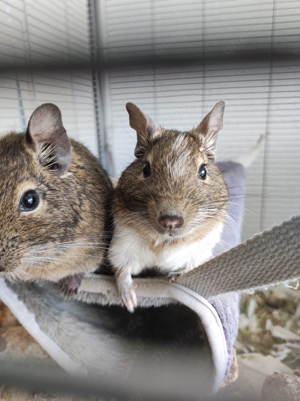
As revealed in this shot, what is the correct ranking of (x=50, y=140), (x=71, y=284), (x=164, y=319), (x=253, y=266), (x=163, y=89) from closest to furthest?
(x=253, y=266)
(x=50, y=140)
(x=71, y=284)
(x=164, y=319)
(x=163, y=89)

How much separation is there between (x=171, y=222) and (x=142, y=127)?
14.2 inches

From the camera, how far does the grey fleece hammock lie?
0.75 meters

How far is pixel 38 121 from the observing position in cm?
82

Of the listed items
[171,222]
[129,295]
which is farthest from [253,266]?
[129,295]

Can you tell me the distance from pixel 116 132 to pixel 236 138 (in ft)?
2.01

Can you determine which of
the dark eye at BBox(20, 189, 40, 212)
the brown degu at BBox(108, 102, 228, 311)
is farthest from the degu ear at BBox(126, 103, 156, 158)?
the dark eye at BBox(20, 189, 40, 212)

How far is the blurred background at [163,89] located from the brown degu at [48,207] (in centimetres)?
22

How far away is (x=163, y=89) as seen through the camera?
4.78 feet

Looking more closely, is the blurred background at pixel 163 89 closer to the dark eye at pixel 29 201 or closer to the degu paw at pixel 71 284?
the dark eye at pixel 29 201

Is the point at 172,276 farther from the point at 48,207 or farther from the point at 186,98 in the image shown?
the point at 186,98

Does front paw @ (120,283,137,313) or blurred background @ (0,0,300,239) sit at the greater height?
blurred background @ (0,0,300,239)

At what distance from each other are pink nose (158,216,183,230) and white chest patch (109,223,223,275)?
0.14m

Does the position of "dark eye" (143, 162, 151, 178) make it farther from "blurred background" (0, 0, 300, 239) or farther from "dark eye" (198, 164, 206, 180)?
"blurred background" (0, 0, 300, 239)

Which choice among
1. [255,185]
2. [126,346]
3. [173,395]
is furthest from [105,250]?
[255,185]
